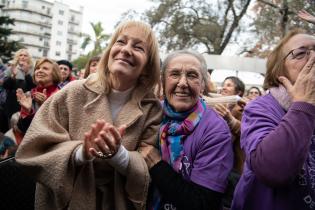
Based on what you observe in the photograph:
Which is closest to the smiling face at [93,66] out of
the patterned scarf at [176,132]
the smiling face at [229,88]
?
the smiling face at [229,88]

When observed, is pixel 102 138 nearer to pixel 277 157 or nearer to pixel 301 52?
pixel 277 157

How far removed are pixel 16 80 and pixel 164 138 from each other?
150 inches

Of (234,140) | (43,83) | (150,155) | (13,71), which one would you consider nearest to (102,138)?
(150,155)

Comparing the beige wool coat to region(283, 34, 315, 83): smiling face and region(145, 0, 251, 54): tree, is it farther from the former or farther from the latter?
region(145, 0, 251, 54): tree

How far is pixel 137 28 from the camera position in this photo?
1.81m

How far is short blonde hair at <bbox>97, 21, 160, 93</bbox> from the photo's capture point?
5.99 ft

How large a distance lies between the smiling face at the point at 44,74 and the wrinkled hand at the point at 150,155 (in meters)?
2.43

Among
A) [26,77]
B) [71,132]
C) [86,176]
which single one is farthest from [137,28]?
[26,77]

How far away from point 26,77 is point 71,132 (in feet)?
12.0

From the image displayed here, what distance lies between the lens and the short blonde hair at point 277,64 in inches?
64.9

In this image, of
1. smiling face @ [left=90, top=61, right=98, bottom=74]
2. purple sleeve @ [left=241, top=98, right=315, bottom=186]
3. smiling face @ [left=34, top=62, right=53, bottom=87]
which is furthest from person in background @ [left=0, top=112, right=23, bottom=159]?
purple sleeve @ [left=241, top=98, right=315, bottom=186]

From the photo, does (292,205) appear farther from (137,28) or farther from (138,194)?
(137,28)

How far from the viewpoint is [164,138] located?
170 centimetres

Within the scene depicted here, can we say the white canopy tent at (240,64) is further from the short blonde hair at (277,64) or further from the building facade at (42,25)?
the building facade at (42,25)
